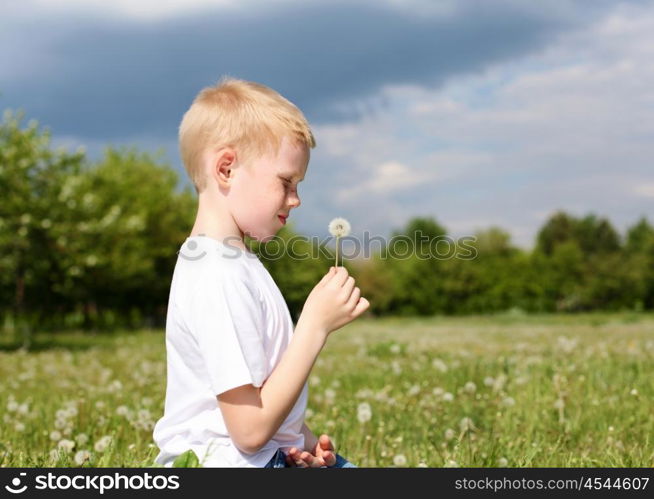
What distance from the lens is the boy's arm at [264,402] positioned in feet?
8.09

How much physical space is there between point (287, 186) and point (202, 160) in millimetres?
329

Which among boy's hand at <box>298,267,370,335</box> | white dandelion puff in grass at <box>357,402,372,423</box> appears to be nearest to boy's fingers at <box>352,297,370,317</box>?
boy's hand at <box>298,267,370,335</box>

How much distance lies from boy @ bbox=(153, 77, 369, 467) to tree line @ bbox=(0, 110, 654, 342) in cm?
156

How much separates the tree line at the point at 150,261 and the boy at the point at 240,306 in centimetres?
156

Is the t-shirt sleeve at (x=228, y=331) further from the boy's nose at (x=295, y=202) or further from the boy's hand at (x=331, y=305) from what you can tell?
the boy's nose at (x=295, y=202)

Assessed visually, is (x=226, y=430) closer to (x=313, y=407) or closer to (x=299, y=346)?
(x=299, y=346)

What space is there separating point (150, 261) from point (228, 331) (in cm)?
3959

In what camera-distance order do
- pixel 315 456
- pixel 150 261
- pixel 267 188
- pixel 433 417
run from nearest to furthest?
pixel 267 188 → pixel 315 456 → pixel 433 417 → pixel 150 261

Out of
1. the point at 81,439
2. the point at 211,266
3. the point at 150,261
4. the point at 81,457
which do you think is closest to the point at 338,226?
the point at 211,266

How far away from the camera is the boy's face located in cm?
267

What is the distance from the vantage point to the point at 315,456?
9.70 ft

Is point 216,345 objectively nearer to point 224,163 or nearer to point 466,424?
point 224,163

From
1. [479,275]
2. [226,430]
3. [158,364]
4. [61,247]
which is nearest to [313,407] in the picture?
[226,430]

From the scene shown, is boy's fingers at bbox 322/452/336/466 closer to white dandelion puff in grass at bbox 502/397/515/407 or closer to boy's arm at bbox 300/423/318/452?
boy's arm at bbox 300/423/318/452
